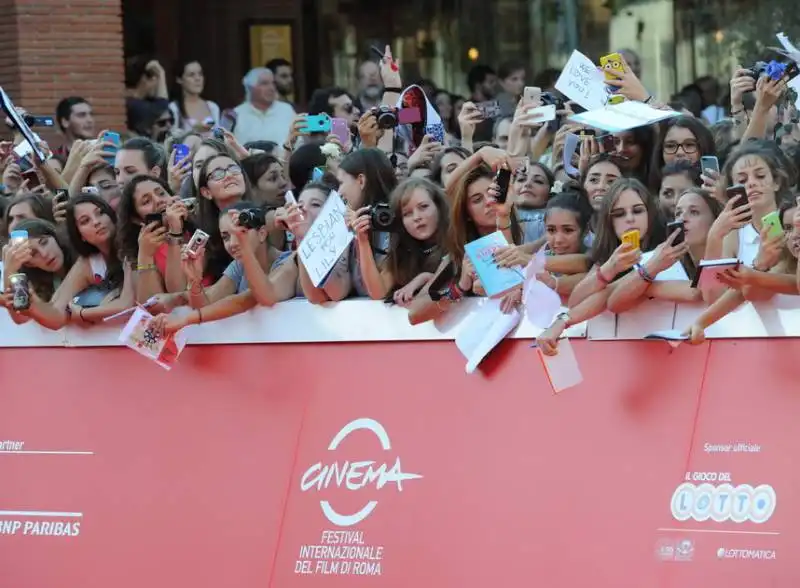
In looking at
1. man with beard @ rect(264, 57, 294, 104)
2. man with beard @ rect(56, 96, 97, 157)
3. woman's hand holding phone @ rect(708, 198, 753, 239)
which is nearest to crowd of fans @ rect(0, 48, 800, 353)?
woman's hand holding phone @ rect(708, 198, 753, 239)

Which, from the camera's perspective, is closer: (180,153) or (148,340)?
(148,340)

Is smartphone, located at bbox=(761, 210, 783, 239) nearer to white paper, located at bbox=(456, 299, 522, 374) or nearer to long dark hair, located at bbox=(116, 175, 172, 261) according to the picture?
Result: white paper, located at bbox=(456, 299, 522, 374)

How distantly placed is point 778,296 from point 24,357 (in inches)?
171

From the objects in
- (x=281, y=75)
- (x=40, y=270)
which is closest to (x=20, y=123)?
(x=40, y=270)

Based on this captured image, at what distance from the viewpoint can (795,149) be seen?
8.23 meters

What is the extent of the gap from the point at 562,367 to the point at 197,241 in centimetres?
196

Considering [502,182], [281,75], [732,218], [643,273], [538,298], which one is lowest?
[538,298]

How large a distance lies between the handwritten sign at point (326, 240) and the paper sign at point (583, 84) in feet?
5.50

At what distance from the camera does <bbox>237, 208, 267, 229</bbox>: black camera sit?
8.64 m

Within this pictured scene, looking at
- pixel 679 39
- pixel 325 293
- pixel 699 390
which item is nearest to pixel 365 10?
pixel 679 39

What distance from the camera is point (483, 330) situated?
26.3 ft

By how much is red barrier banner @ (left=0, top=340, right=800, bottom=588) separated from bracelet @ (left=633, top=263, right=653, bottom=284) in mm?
278

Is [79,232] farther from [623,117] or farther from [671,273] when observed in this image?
[671,273]

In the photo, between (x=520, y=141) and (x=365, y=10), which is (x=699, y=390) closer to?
(x=520, y=141)
